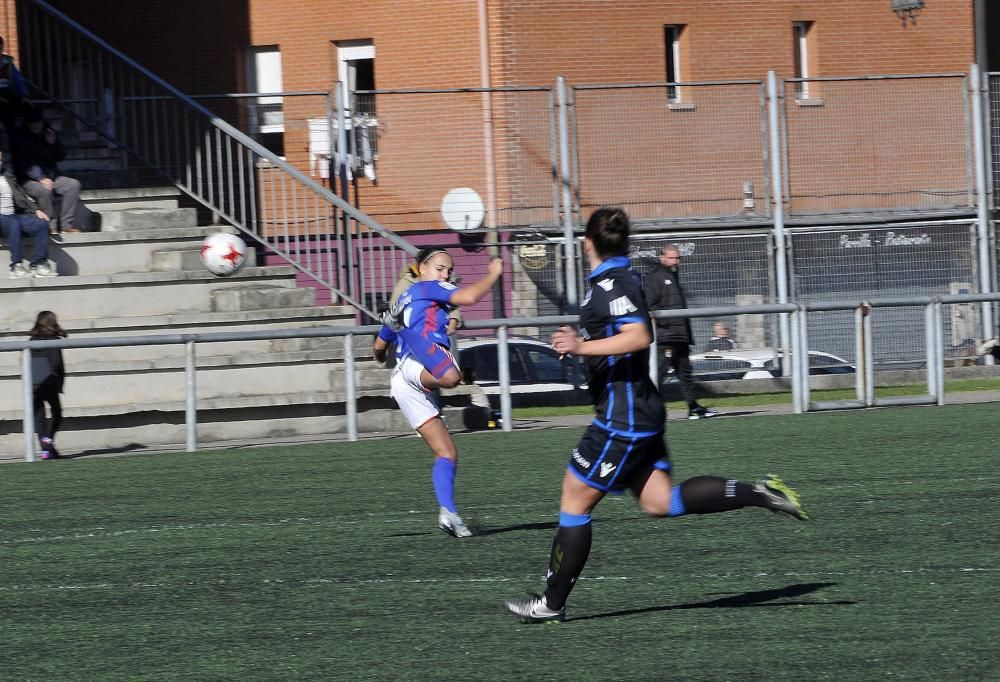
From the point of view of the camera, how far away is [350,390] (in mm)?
15852

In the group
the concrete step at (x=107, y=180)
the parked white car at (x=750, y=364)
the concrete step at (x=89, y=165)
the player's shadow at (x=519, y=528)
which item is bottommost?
the player's shadow at (x=519, y=528)

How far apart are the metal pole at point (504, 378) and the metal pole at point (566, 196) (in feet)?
18.1

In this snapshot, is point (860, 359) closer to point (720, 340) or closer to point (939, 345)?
point (939, 345)

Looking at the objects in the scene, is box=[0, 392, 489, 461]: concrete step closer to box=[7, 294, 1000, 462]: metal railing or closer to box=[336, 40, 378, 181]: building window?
box=[7, 294, 1000, 462]: metal railing

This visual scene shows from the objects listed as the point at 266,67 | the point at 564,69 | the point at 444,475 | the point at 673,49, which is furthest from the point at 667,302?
the point at 266,67

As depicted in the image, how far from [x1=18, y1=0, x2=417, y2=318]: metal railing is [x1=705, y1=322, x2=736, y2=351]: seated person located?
12.9 ft

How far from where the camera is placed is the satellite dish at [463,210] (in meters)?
22.8

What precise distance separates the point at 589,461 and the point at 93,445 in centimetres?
1103

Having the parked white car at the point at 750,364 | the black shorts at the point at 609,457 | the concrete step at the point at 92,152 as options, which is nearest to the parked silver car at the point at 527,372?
the parked white car at the point at 750,364

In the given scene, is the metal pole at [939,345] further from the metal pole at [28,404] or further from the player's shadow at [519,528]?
the metal pole at [28,404]

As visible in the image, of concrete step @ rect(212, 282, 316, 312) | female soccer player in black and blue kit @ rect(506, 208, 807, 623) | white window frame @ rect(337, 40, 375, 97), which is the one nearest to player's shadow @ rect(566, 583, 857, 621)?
female soccer player in black and blue kit @ rect(506, 208, 807, 623)

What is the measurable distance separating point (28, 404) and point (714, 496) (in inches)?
400

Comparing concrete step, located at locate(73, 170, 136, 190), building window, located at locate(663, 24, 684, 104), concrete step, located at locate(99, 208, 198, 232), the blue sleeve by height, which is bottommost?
concrete step, located at locate(99, 208, 198, 232)

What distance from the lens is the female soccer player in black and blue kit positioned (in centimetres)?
629
